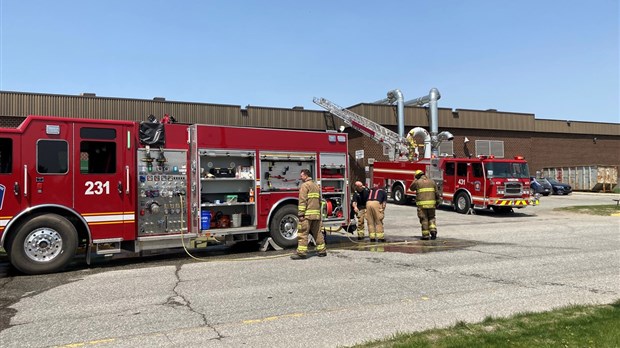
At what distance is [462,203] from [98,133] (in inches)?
665

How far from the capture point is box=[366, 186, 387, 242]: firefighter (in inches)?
460

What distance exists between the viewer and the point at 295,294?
641cm

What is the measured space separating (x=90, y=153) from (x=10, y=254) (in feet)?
6.79

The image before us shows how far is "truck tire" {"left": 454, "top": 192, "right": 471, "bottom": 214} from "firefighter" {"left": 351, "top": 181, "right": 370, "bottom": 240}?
1010 centimetres

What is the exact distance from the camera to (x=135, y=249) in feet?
29.0

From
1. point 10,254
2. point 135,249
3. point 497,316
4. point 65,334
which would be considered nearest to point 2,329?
point 65,334

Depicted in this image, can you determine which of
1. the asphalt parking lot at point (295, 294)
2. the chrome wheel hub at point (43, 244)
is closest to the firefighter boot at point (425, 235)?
the asphalt parking lot at point (295, 294)

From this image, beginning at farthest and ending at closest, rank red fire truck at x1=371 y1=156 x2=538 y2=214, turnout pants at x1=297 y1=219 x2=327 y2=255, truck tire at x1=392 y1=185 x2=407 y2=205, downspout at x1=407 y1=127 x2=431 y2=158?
downspout at x1=407 y1=127 x2=431 y2=158
truck tire at x1=392 y1=185 x2=407 y2=205
red fire truck at x1=371 y1=156 x2=538 y2=214
turnout pants at x1=297 y1=219 x2=327 y2=255

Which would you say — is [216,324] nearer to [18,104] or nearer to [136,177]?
[136,177]

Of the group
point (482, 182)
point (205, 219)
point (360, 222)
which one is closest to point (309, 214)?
point (205, 219)

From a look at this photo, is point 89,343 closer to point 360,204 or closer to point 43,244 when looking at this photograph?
point 43,244

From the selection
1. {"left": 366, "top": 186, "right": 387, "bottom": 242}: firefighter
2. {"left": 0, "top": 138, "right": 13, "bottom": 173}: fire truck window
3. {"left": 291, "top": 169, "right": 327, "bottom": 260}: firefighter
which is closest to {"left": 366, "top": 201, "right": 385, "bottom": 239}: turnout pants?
{"left": 366, "top": 186, "right": 387, "bottom": 242}: firefighter

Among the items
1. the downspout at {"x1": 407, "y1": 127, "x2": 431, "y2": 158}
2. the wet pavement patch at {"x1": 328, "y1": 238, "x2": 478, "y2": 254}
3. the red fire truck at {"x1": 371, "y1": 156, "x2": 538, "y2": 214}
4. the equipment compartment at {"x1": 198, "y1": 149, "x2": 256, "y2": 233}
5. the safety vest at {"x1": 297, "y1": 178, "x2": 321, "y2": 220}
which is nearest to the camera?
the safety vest at {"x1": 297, "y1": 178, "x2": 321, "y2": 220}

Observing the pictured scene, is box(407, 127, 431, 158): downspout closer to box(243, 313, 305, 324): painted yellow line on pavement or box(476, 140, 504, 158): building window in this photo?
box(476, 140, 504, 158): building window
